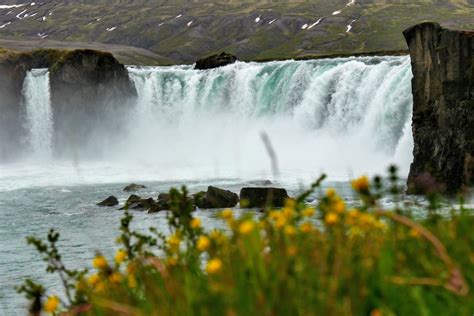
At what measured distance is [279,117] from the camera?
60562 mm

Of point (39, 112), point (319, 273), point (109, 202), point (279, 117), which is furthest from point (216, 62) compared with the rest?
point (319, 273)

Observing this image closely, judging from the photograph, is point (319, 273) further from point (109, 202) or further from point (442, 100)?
point (109, 202)

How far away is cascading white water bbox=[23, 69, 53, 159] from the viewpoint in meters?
71.5

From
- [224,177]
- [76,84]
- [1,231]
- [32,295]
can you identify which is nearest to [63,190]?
[224,177]

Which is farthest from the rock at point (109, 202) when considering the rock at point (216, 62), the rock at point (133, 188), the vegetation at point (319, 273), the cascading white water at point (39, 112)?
the cascading white water at point (39, 112)

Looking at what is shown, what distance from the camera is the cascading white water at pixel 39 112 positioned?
71.5m

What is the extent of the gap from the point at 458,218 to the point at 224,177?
43.8m

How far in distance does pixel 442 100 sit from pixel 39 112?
48840 mm

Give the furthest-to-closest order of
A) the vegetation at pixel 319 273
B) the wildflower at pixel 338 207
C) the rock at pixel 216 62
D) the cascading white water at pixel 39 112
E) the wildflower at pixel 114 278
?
the cascading white water at pixel 39 112
the rock at pixel 216 62
the wildflower at pixel 114 278
the wildflower at pixel 338 207
the vegetation at pixel 319 273

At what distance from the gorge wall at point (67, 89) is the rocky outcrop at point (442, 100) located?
3978cm

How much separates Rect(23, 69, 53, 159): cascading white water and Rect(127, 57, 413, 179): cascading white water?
29.2 ft

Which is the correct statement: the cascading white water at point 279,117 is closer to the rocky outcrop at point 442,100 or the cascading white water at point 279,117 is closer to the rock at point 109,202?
the rock at point 109,202

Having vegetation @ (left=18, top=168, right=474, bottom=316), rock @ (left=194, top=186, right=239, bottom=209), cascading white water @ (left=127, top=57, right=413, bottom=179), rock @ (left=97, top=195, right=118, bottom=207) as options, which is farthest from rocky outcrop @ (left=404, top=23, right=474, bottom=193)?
vegetation @ (left=18, top=168, right=474, bottom=316)

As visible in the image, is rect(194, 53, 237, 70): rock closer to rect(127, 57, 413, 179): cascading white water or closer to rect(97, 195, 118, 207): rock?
rect(127, 57, 413, 179): cascading white water
